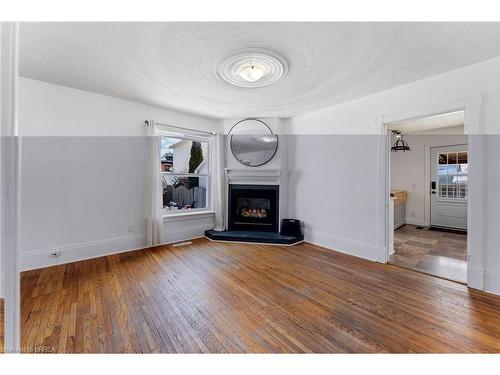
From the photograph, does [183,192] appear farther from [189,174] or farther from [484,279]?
[484,279]

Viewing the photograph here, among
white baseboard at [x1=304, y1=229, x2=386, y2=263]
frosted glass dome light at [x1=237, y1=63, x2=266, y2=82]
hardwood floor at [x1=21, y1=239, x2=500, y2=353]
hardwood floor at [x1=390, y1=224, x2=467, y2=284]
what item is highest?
frosted glass dome light at [x1=237, y1=63, x2=266, y2=82]

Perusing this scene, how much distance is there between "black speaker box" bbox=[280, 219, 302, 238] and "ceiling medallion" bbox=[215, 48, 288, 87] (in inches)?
91.8

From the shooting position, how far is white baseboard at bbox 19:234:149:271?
2.59 meters

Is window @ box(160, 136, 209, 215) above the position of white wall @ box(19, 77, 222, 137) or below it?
below

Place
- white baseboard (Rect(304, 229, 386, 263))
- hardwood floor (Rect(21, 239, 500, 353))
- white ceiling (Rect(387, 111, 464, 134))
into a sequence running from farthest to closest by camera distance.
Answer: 1. white ceiling (Rect(387, 111, 464, 134))
2. white baseboard (Rect(304, 229, 386, 263))
3. hardwood floor (Rect(21, 239, 500, 353))

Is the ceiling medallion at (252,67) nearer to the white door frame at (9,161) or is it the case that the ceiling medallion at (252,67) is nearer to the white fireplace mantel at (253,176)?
the white door frame at (9,161)

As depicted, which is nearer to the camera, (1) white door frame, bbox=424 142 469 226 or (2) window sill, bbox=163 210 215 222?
(2) window sill, bbox=163 210 215 222

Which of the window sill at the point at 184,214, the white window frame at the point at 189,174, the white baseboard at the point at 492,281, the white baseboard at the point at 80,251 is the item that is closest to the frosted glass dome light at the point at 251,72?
the white window frame at the point at 189,174

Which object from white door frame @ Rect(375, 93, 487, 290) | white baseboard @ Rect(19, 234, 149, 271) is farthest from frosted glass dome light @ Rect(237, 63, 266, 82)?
white baseboard @ Rect(19, 234, 149, 271)

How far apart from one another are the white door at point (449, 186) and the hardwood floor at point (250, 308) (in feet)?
11.1

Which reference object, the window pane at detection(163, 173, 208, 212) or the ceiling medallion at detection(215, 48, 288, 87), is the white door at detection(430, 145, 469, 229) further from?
the window pane at detection(163, 173, 208, 212)

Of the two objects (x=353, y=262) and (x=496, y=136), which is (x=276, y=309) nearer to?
(x=353, y=262)

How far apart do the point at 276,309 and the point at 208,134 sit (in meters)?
3.28

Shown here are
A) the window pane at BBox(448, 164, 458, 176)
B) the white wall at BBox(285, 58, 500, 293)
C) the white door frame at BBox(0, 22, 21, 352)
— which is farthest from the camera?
the window pane at BBox(448, 164, 458, 176)
